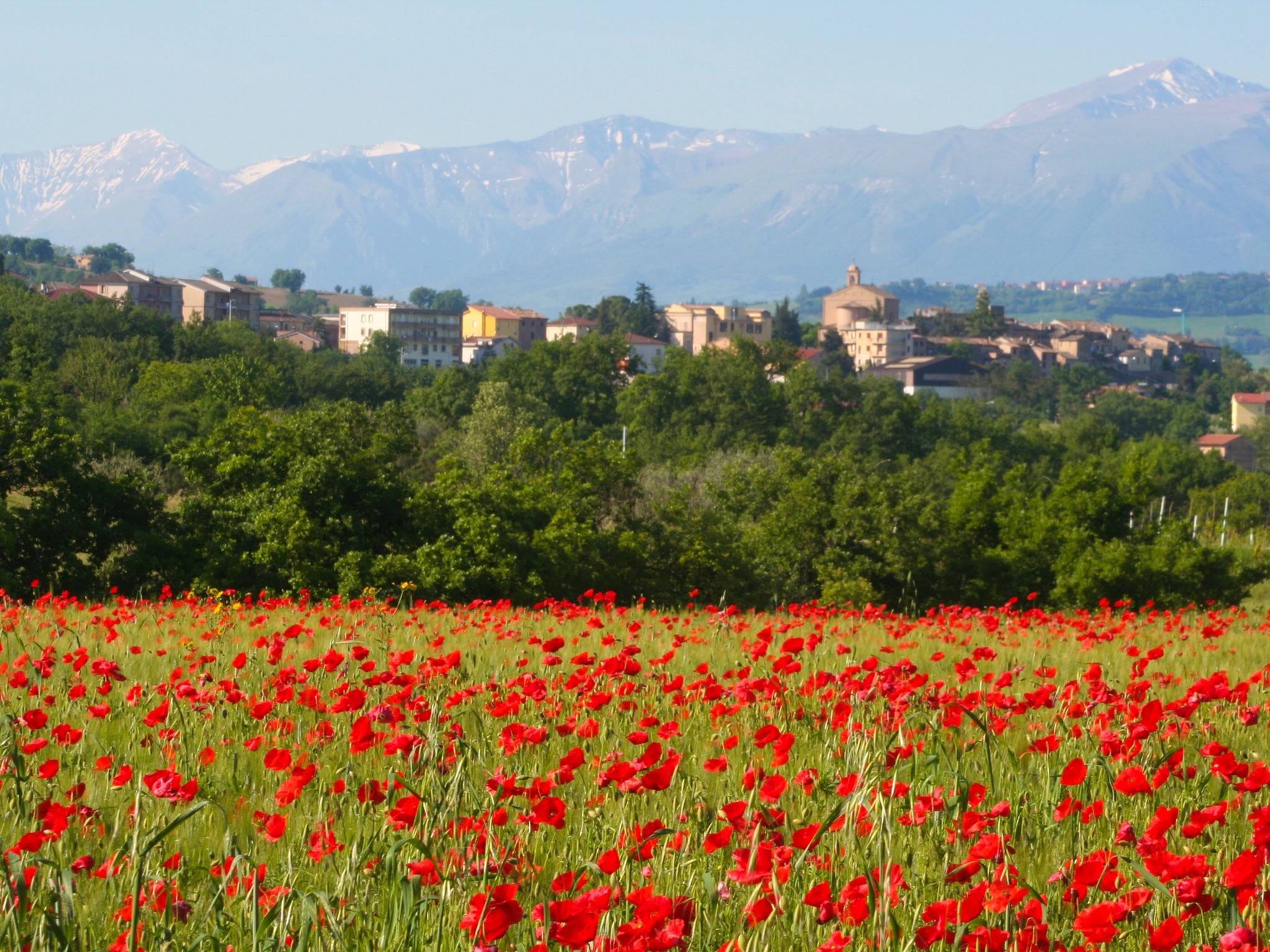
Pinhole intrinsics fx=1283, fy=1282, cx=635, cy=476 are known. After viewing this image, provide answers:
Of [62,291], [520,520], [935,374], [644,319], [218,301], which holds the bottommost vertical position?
[520,520]

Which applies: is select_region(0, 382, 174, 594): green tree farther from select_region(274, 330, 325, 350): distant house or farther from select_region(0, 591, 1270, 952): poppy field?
select_region(274, 330, 325, 350): distant house

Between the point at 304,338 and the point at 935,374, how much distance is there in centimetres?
9054

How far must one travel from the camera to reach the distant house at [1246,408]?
170 m

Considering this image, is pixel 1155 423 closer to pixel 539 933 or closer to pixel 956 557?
pixel 956 557

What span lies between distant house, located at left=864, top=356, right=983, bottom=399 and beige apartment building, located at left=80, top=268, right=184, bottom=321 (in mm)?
99289

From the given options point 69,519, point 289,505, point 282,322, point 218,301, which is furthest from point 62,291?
point 289,505

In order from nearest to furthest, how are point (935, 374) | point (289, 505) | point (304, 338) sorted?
point (289, 505) < point (304, 338) < point (935, 374)

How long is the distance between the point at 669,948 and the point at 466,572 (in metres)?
23.9

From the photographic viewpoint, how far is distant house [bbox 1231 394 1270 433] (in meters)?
170

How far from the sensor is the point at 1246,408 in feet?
563

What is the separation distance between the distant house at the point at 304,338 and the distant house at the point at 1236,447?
332 ft

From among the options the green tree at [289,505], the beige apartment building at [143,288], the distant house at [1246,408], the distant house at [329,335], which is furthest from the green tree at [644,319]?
the green tree at [289,505]

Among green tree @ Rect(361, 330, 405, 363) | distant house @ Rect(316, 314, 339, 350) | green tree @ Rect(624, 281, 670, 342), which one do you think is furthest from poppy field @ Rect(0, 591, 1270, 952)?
green tree @ Rect(624, 281, 670, 342)

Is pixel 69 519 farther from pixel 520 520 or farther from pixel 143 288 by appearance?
pixel 143 288
